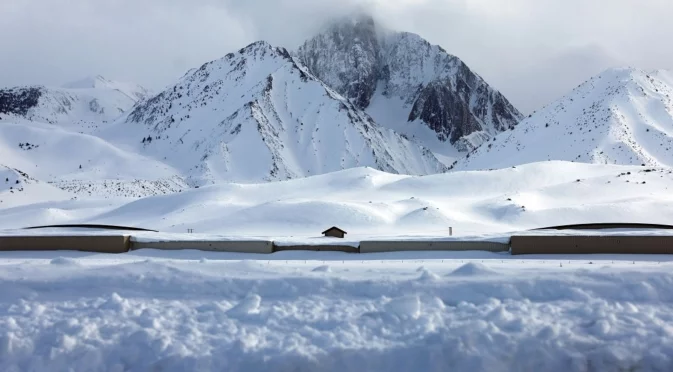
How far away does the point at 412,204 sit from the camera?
195 ft

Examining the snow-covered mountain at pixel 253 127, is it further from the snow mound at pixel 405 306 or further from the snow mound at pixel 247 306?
the snow mound at pixel 405 306

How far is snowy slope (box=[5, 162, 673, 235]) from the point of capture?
4994cm

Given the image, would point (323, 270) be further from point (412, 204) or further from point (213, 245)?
point (412, 204)

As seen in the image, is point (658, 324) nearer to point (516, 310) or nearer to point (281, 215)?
point (516, 310)

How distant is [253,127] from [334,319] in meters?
141

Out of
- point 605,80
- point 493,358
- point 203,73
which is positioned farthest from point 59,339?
point 203,73

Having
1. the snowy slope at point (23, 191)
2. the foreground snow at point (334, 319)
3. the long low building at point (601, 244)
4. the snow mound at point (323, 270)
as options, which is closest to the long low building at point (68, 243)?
the foreground snow at point (334, 319)

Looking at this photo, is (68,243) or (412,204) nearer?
(68,243)

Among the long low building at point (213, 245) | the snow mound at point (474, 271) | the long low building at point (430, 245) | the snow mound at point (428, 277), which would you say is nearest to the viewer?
the snow mound at point (428, 277)

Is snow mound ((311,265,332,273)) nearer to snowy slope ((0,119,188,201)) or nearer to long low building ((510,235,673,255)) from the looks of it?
long low building ((510,235,673,255))

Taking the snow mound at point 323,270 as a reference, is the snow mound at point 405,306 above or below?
below

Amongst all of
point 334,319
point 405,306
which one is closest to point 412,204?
point 405,306

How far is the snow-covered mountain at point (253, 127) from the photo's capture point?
143 meters

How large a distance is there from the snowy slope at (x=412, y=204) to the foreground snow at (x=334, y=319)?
23235 millimetres
